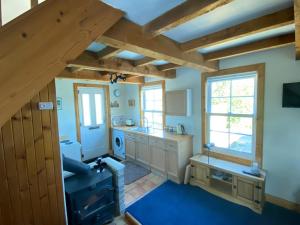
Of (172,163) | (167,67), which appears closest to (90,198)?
(172,163)

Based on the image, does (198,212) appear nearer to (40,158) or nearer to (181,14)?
(40,158)

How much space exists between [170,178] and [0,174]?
2740mm

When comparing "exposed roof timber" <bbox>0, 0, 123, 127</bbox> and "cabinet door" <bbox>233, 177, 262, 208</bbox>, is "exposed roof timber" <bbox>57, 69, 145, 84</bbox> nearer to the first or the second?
"exposed roof timber" <bbox>0, 0, 123, 127</bbox>

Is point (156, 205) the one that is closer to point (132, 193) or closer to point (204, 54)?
point (132, 193)

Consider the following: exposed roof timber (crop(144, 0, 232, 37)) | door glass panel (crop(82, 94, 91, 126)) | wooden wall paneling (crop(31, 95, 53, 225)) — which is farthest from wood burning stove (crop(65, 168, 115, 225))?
door glass panel (crop(82, 94, 91, 126))

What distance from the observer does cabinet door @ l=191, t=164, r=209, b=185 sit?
294 cm

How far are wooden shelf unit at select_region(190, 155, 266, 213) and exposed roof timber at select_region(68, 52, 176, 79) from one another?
1937 millimetres

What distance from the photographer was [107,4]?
1.14 meters

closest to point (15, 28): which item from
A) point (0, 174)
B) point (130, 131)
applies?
point (0, 174)

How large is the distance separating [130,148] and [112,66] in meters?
2.39

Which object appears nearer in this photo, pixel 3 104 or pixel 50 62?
pixel 3 104

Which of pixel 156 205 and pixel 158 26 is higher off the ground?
pixel 158 26

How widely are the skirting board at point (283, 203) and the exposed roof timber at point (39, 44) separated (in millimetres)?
3355

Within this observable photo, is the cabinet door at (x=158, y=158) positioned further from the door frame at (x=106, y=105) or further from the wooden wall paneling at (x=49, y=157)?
the wooden wall paneling at (x=49, y=157)
